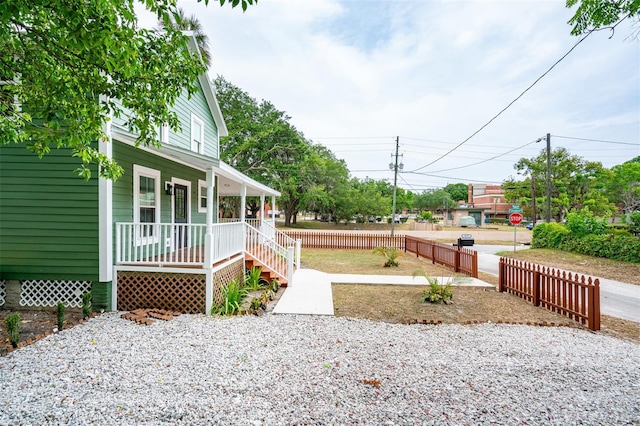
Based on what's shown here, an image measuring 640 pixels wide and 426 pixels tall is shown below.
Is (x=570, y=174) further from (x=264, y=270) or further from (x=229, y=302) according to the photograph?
(x=229, y=302)

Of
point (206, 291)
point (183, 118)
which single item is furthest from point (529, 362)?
point (183, 118)

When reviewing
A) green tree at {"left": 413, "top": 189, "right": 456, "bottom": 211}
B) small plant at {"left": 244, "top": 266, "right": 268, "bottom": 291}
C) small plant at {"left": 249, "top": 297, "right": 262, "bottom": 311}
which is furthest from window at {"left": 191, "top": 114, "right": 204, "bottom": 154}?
green tree at {"left": 413, "top": 189, "right": 456, "bottom": 211}

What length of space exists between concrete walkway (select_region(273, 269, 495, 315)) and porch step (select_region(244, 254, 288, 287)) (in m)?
0.37

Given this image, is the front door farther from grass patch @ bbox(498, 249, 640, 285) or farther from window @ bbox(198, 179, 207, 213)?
grass patch @ bbox(498, 249, 640, 285)

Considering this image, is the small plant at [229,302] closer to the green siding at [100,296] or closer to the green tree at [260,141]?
the green siding at [100,296]

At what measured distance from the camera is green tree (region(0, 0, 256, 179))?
3232 millimetres

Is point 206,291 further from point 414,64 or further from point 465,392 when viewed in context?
point 414,64

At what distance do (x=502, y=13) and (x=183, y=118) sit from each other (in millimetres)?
9963

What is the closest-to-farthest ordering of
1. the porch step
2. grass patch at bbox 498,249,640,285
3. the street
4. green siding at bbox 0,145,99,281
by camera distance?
green siding at bbox 0,145,99,281
the street
the porch step
grass patch at bbox 498,249,640,285

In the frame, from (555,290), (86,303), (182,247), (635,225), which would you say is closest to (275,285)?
(182,247)

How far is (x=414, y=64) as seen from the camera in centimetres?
1395

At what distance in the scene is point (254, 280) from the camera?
8047mm

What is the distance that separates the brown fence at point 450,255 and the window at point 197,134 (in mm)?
10034

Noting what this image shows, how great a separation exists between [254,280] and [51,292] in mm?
4092
